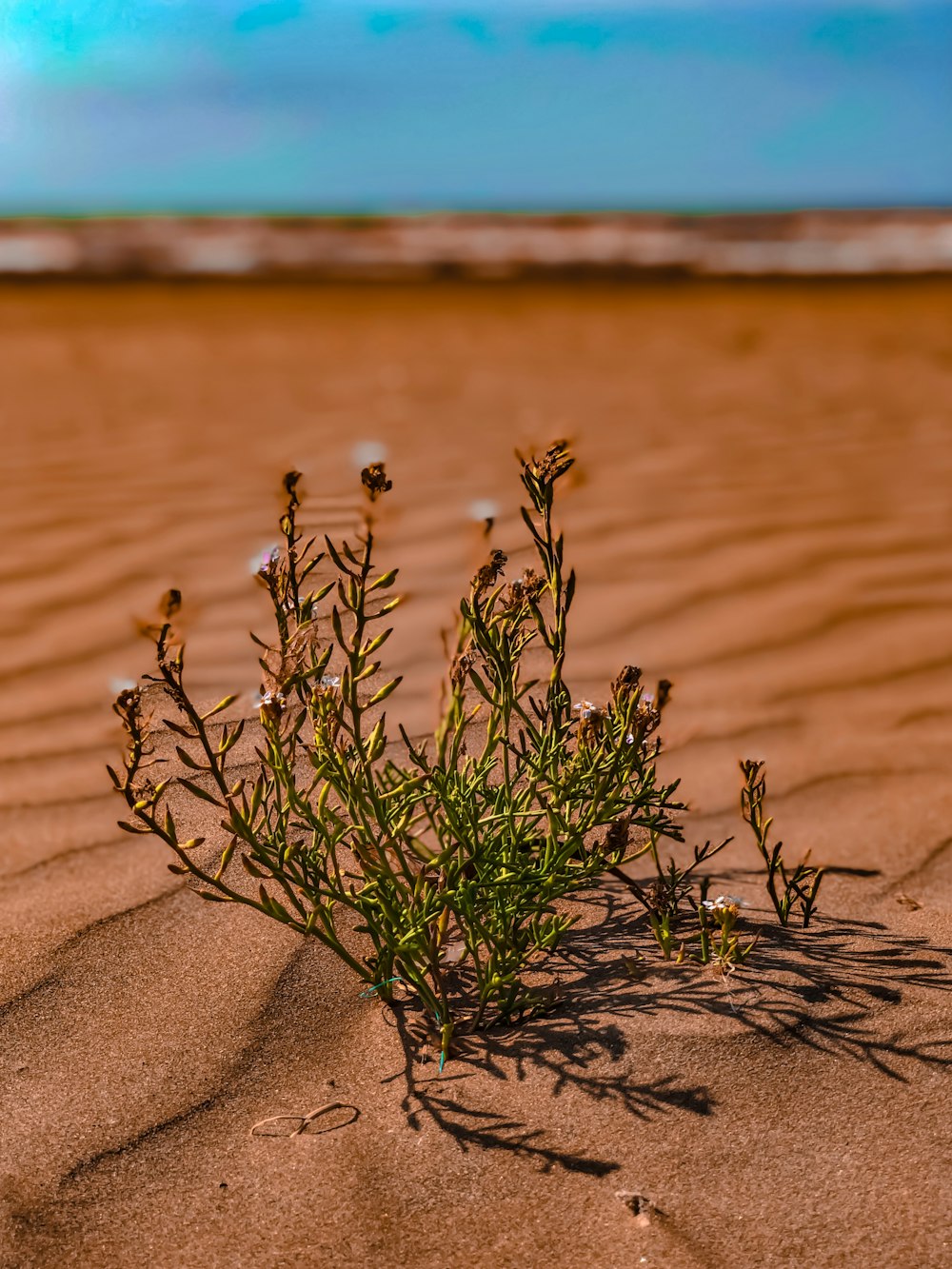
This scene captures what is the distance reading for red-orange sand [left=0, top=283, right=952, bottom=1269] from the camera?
144 cm

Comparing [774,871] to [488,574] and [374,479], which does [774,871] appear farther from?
[374,479]

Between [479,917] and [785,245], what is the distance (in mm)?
8138

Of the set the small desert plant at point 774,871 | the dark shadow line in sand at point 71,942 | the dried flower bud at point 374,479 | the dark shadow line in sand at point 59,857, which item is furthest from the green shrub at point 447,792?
the dark shadow line in sand at point 59,857

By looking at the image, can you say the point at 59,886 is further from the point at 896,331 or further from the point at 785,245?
the point at 785,245

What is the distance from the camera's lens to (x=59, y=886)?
219 centimetres

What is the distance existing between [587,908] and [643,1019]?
1.12 feet

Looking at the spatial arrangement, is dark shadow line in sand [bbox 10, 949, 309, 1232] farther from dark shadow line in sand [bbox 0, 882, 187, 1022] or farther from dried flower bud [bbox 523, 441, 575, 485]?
dried flower bud [bbox 523, 441, 575, 485]

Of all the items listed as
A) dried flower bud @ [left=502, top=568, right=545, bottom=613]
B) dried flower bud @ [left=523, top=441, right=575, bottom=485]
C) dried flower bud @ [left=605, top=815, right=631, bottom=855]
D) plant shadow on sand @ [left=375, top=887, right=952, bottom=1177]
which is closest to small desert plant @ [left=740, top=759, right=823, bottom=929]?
plant shadow on sand @ [left=375, top=887, right=952, bottom=1177]

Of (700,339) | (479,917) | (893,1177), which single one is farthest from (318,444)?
(893,1177)

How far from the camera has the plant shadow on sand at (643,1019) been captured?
155cm

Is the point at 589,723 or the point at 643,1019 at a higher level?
the point at 589,723

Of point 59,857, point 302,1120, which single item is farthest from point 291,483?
point 59,857

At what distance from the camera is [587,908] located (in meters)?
2.01

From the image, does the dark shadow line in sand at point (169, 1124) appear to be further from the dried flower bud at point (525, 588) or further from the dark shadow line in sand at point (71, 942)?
the dried flower bud at point (525, 588)
